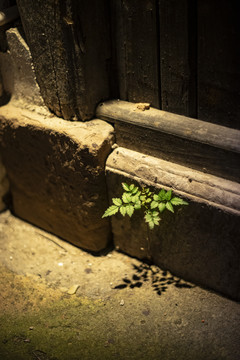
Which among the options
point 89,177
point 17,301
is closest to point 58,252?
point 17,301

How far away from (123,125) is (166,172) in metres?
0.36

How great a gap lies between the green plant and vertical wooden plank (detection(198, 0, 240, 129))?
43cm

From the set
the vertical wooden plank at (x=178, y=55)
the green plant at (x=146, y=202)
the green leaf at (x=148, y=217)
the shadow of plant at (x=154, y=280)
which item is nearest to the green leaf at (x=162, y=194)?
the green plant at (x=146, y=202)

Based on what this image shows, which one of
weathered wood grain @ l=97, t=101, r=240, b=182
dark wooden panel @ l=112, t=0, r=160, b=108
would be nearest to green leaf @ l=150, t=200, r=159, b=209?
weathered wood grain @ l=97, t=101, r=240, b=182

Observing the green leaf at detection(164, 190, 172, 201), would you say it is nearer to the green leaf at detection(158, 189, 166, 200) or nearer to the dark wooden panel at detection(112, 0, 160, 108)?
the green leaf at detection(158, 189, 166, 200)

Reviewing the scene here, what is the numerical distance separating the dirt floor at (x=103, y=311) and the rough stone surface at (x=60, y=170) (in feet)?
0.67

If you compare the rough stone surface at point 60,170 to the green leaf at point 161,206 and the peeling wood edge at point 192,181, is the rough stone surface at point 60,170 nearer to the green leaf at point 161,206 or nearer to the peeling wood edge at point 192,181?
the peeling wood edge at point 192,181

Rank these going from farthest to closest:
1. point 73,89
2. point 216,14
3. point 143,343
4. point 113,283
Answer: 1. point 113,283
2. point 73,89
3. point 143,343
4. point 216,14

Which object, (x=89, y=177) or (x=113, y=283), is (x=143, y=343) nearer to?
(x=113, y=283)

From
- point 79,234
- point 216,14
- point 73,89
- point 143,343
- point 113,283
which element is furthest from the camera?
point 79,234

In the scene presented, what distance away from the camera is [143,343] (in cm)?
230

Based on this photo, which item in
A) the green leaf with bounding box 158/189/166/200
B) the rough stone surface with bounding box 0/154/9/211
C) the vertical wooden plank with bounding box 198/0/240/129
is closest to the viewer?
the vertical wooden plank with bounding box 198/0/240/129

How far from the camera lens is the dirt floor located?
89.3 inches

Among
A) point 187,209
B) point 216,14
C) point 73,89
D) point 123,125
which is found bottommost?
point 187,209
